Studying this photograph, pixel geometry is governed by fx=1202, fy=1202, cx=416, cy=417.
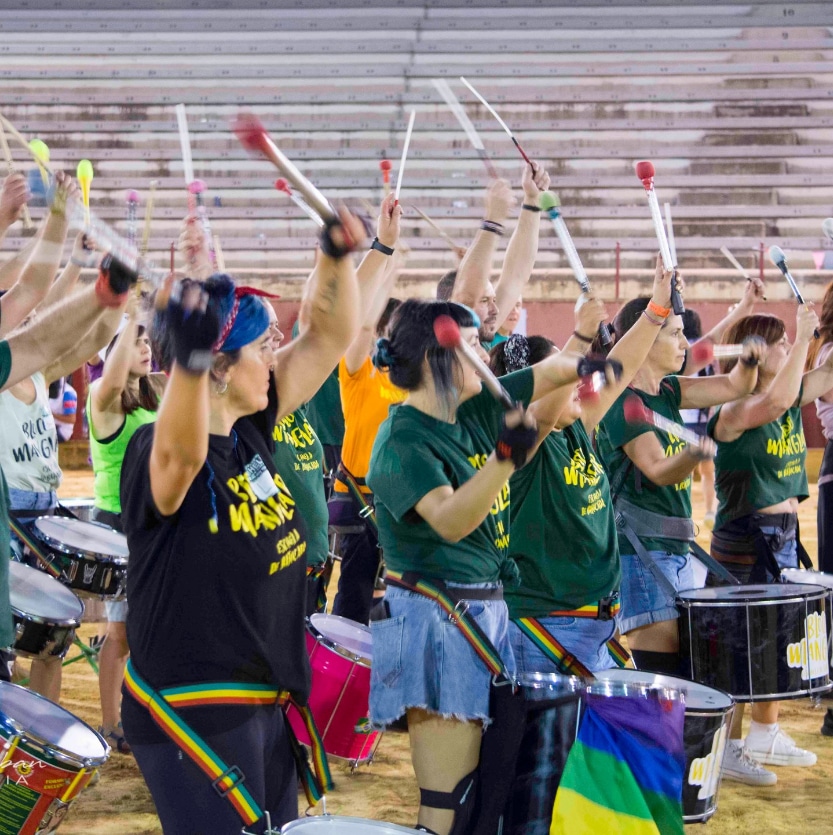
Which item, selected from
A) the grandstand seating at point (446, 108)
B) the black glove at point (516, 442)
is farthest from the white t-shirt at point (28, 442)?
the grandstand seating at point (446, 108)

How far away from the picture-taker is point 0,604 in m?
2.85

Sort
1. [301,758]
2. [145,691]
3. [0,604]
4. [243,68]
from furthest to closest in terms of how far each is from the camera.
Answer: [243,68] < [0,604] < [301,758] < [145,691]

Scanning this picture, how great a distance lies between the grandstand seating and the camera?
15391 mm

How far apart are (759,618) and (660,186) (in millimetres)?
12689

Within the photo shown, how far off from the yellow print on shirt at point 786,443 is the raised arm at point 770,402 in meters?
0.16

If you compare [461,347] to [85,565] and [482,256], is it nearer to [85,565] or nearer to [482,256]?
[482,256]

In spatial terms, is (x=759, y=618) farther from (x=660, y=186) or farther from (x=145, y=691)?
(x=660, y=186)

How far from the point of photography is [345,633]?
3604 mm

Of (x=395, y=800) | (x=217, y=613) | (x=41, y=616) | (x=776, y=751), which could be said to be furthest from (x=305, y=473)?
(x=776, y=751)

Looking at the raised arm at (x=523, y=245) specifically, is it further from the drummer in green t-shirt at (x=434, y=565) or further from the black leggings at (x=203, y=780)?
the black leggings at (x=203, y=780)

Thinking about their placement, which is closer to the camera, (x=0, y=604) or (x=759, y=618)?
(x=0, y=604)

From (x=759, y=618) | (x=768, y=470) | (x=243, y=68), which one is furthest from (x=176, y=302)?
(x=243, y=68)

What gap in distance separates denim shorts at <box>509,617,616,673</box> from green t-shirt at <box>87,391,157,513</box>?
188 centimetres

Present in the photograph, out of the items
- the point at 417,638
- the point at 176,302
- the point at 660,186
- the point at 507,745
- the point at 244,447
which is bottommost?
the point at 507,745
